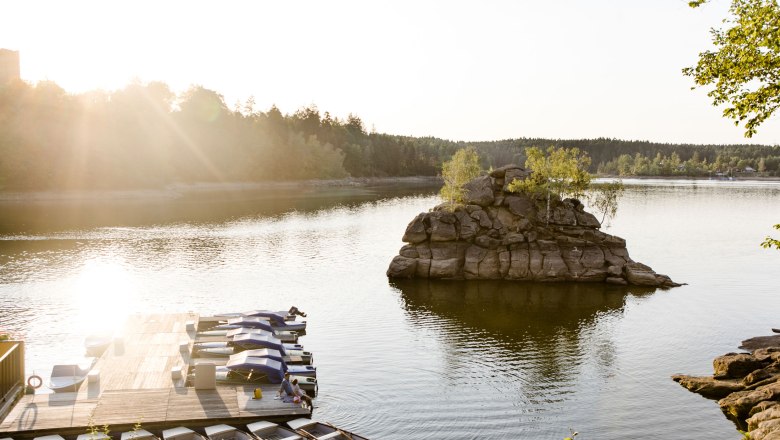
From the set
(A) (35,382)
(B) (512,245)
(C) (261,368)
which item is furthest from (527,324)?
(A) (35,382)

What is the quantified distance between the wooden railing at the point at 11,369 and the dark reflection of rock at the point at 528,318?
26848 millimetres

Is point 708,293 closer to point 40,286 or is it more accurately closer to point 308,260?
point 308,260

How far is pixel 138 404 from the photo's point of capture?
31.3m

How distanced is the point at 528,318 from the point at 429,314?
9064 millimetres

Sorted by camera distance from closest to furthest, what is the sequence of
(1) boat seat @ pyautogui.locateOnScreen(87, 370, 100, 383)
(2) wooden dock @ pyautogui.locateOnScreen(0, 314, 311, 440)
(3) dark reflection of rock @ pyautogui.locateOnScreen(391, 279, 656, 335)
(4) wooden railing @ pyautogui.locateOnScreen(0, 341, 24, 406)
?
(2) wooden dock @ pyautogui.locateOnScreen(0, 314, 311, 440) → (4) wooden railing @ pyautogui.locateOnScreen(0, 341, 24, 406) → (1) boat seat @ pyautogui.locateOnScreen(87, 370, 100, 383) → (3) dark reflection of rock @ pyautogui.locateOnScreen(391, 279, 656, 335)

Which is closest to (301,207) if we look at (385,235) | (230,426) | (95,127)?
(385,235)

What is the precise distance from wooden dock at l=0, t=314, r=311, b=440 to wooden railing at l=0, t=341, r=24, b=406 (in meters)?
0.83

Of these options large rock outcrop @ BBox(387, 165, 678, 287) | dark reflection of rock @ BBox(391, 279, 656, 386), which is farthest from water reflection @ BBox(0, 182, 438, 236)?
dark reflection of rock @ BBox(391, 279, 656, 386)

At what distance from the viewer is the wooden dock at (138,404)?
95.9 feet

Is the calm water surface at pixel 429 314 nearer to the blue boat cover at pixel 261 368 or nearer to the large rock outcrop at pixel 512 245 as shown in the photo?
the large rock outcrop at pixel 512 245

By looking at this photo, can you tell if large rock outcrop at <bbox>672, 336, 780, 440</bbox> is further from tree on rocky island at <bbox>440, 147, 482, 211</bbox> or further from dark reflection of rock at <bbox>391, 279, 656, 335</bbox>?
tree on rocky island at <bbox>440, 147, 482, 211</bbox>

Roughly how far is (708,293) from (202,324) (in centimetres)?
5250

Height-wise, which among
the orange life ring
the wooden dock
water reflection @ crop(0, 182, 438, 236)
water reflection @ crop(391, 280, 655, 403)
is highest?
water reflection @ crop(0, 182, 438, 236)

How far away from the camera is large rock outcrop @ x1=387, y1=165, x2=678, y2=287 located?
7125cm
